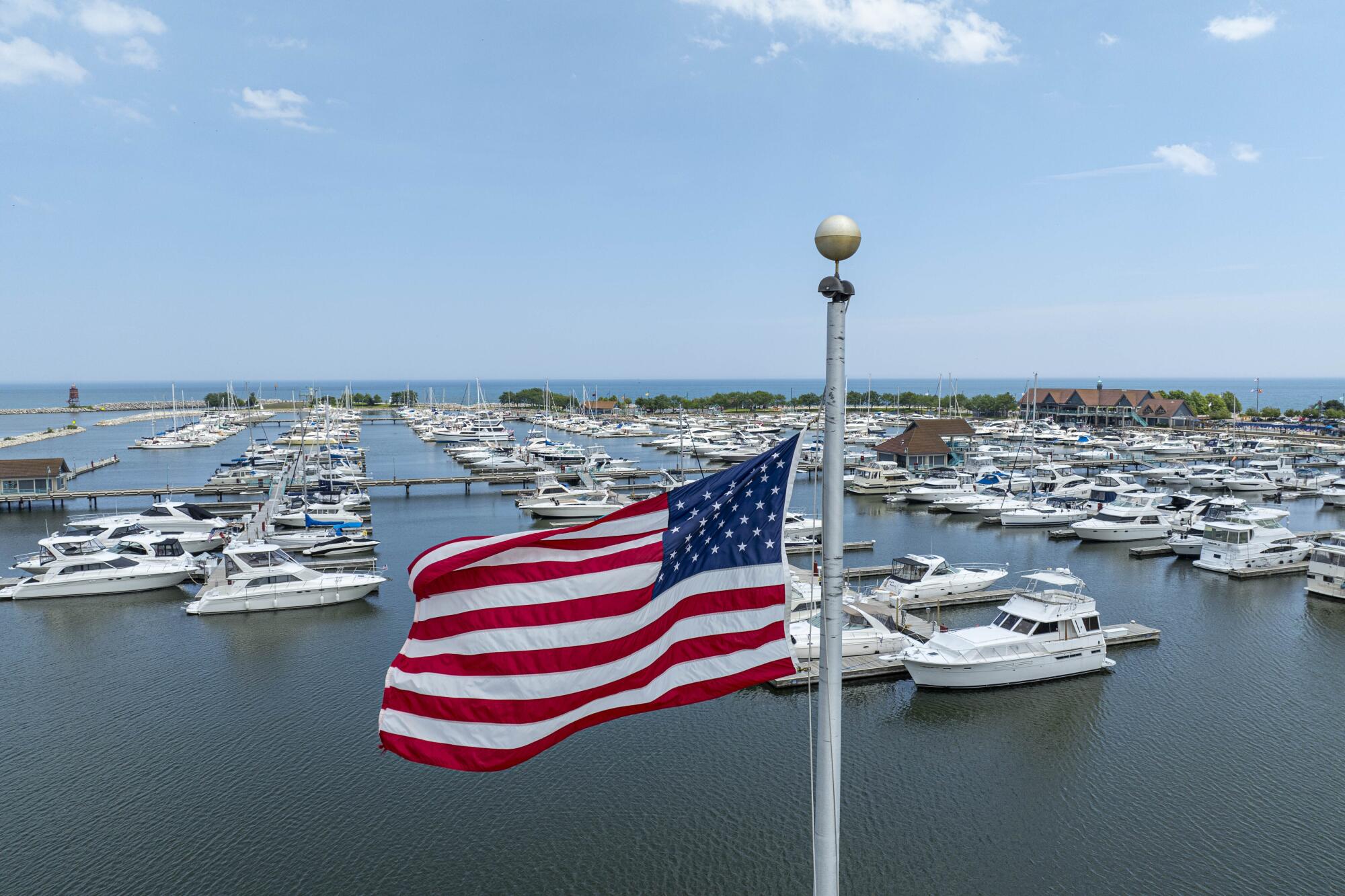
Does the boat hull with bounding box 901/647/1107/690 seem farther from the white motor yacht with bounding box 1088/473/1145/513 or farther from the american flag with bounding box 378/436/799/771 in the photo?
the white motor yacht with bounding box 1088/473/1145/513

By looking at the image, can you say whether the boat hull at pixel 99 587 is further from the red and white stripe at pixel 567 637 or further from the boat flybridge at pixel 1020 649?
the red and white stripe at pixel 567 637

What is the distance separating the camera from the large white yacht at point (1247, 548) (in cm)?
3728

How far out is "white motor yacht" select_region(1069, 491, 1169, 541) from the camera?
146 ft

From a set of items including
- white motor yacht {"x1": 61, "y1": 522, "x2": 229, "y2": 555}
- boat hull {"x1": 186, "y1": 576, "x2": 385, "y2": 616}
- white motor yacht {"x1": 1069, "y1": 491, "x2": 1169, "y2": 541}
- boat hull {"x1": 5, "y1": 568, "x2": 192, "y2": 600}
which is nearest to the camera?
boat hull {"x1": 186, "y1": 576, "x2": 385, "y2": 616}

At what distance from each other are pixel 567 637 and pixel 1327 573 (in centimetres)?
3760

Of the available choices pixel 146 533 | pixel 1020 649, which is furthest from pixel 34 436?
pixel 1020 649

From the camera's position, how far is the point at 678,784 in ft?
61.4

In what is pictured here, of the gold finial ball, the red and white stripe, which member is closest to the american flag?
the red and white stripe

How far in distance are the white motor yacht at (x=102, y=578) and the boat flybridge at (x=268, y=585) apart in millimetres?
3040

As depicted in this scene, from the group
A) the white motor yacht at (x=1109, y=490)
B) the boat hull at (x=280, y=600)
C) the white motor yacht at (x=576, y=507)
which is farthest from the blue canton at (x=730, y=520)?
the white motor yacht at (x=1109, y=490)

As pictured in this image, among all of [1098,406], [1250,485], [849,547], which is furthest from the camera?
[1098,406]

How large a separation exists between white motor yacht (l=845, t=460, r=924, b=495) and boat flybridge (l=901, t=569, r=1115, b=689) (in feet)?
125

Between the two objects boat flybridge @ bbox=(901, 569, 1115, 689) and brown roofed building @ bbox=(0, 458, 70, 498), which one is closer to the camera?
boat flybridge @ bbox=(901, 569, 1115, 689)

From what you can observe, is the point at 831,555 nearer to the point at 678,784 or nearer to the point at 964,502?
the point at 678,784
